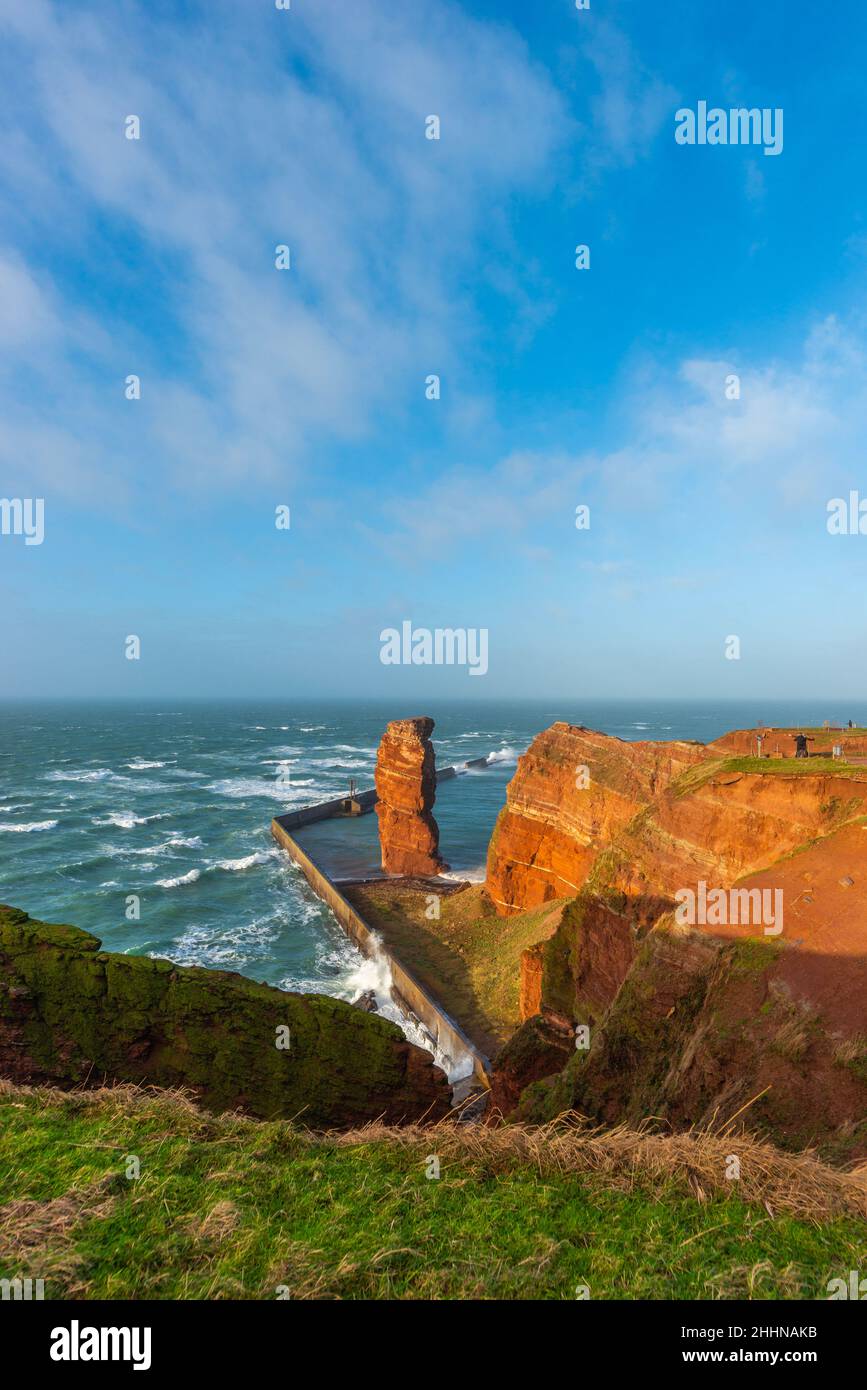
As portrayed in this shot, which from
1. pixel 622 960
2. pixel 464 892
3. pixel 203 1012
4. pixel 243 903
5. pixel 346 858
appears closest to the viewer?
pixel 203 1012

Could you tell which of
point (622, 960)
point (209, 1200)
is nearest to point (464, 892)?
point (622, 960)

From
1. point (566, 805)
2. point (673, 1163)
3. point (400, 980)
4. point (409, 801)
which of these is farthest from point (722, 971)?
point (409, 801)

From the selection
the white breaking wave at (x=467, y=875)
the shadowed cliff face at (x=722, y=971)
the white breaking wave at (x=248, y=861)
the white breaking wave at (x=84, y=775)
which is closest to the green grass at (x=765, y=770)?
the shadowed cliff face at (x=722, y=971)

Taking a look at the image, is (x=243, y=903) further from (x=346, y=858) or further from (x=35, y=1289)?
Result: (x=35, y=1289)

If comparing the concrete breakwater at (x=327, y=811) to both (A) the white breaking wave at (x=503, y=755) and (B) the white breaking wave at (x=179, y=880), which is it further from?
(A) the white breaking wave at (x=503, y=755)

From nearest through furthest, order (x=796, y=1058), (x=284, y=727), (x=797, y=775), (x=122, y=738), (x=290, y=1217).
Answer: (x=290, y=1217), (x=796, y=1058), (x=797, y=775), (x=122, y=738), (x=284, y=727)

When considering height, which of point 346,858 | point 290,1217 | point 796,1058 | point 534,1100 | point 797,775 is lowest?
point 346,858

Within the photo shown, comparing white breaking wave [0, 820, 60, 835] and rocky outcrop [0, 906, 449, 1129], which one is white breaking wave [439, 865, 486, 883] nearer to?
rocky outcrop [0, 906, 449, 1129]
